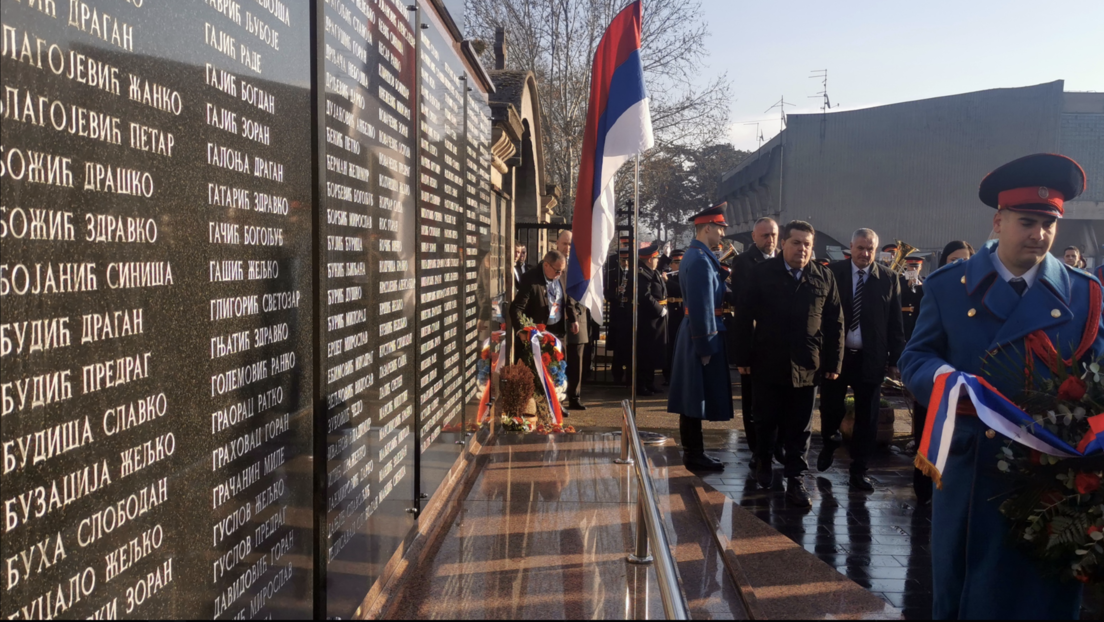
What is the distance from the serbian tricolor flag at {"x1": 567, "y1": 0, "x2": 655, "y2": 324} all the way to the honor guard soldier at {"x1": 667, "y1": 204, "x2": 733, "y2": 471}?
1.38 metres

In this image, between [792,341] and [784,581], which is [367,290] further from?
[792,341]

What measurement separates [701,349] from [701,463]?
1116mm

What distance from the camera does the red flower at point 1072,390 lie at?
10.7 feet

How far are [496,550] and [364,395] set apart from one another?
1468 mm

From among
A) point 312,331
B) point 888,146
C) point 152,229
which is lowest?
point 312,331

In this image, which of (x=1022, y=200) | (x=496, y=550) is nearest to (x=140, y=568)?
(x=496, y=550)

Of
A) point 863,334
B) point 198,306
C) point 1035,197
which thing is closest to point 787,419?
point 863,334

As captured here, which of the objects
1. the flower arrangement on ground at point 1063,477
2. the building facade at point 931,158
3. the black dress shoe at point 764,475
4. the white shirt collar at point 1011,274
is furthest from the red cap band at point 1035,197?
the building facade at point 931,158

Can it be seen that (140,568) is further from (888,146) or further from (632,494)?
(888,146)

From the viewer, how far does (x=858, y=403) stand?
25.3 ft

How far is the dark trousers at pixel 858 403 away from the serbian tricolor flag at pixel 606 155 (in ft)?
7.70

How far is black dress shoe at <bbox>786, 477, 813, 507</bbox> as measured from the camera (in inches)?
275

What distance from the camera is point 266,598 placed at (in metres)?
2.41

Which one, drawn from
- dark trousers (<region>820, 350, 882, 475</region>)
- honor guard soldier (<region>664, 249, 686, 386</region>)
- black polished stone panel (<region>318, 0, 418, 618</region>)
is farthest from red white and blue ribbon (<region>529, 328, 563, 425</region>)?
honor guard soldier (<region>664, 249, 686, 386</region>)
